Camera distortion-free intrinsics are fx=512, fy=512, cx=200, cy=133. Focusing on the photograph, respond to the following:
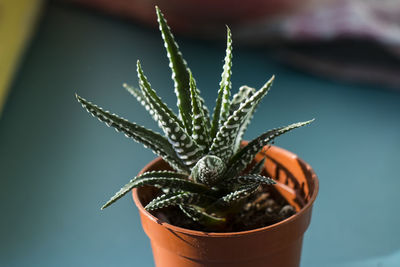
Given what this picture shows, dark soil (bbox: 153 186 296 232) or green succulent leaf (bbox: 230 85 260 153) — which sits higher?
green succulent leaf (bbox: 230 85 260 153)

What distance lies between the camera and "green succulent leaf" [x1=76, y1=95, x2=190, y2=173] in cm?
81

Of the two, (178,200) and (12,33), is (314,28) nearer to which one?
(12,33)

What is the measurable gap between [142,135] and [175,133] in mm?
86

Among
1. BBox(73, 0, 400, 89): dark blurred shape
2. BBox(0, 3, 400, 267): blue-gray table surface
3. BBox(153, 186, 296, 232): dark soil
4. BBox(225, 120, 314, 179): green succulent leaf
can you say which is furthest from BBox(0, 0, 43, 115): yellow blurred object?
BBox(225, 120, 314, 179): green succulent leaf

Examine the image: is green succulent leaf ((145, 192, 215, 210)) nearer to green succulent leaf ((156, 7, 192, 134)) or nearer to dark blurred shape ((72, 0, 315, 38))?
green succulent leaf ((156, 7, 192, 134))

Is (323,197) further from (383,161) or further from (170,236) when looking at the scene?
(170,236)

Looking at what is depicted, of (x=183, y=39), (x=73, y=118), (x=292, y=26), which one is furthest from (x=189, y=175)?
(x=183, y=39)

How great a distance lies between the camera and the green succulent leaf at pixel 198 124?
31.8 inches

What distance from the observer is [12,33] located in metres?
2.22

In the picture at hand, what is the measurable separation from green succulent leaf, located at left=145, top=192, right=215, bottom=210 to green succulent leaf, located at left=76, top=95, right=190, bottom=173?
2.4 inches

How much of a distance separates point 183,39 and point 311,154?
113 cm

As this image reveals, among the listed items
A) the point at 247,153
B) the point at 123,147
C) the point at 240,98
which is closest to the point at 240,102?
the point at 240,98

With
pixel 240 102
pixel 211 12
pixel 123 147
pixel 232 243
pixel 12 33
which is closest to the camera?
pixel 232 243

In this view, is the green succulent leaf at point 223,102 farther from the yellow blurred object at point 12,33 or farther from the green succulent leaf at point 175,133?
the yellow blurred object at point 12,33
